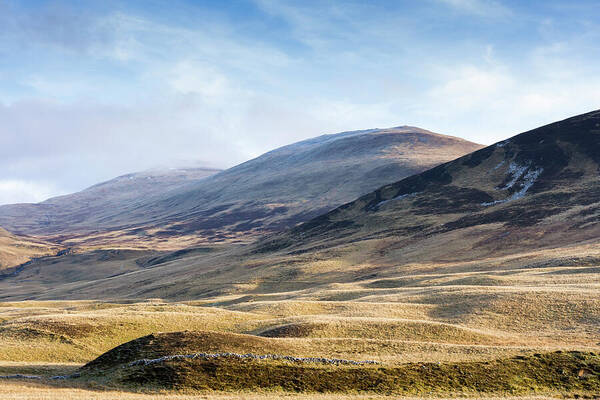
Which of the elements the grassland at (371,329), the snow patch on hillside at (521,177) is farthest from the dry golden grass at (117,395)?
the snow patch on hillside at (521,177)

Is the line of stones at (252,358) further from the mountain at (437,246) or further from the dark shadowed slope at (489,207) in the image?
the dark shadowed slope at (489,207)

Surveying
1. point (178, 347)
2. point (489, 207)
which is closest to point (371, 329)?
point (178, 347)

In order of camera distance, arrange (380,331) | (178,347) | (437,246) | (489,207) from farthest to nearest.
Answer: (489,207)
(437,246)
(380,331)
(178,347)

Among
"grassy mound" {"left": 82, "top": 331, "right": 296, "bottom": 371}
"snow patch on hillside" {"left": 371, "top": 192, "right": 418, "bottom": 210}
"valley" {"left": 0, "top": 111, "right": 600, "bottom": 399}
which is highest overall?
"snow patch on hillside" {"left": 371, "top": 192, "right": 418, "bottom": 210}

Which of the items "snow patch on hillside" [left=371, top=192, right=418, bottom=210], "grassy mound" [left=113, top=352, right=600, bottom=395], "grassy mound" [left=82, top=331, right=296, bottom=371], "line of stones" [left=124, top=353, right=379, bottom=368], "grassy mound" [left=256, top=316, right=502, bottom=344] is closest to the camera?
"grassy mound" [left=113, top=352, right=600, bottom=395]

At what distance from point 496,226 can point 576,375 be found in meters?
95.3

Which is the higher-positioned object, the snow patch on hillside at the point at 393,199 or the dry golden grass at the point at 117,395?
the snow patch on hillside at the point at 393,199

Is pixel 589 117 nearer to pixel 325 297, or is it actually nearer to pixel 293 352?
pixel 325 297

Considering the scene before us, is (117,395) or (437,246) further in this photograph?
(437,246)

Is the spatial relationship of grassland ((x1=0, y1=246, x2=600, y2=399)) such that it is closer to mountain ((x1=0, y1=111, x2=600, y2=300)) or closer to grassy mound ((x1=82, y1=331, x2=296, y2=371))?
grassy mound ((x1=82, y1=331, x2=296, y2=371))

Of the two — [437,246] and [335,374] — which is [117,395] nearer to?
[335,374]

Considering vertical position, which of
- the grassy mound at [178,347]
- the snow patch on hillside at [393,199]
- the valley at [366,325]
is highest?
the snow patch on hillside at [393,199]

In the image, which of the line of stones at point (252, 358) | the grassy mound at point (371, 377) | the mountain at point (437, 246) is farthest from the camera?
the mountain at point (437, 246)

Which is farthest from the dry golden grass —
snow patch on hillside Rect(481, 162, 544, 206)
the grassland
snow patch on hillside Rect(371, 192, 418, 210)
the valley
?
snow patch on hillside Rect(371, 192, 418, 210)
